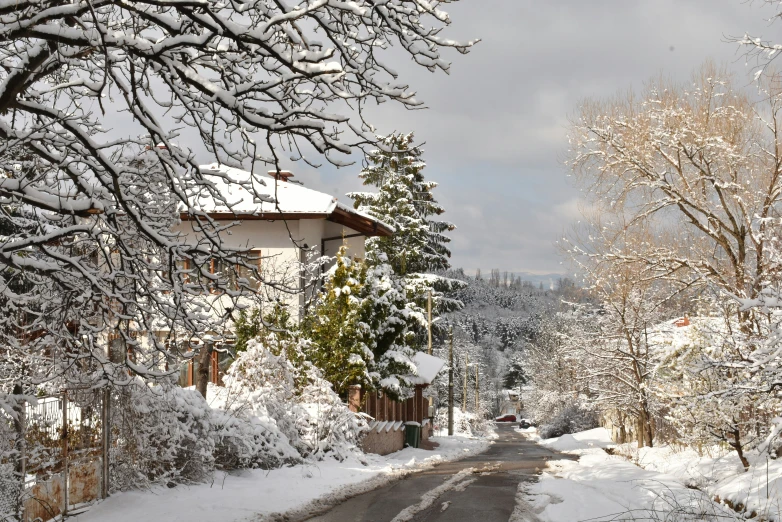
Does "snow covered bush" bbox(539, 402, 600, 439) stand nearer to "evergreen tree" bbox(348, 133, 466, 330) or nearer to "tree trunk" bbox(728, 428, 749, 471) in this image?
"evergreen tree" bbox(348, 133, 466, 330)

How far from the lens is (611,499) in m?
11.5

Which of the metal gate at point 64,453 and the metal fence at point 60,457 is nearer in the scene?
the metal fence at point 60,457

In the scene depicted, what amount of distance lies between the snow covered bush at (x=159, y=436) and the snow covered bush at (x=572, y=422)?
4015 cm

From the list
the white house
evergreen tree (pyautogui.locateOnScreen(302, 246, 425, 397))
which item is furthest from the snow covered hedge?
the white house

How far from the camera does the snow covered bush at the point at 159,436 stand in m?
10.9

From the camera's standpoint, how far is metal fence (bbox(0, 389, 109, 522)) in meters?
8.54

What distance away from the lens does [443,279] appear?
133 feet

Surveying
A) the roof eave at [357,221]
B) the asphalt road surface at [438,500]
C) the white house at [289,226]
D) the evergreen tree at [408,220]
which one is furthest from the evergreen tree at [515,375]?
the asphalt road surface at [438,500]

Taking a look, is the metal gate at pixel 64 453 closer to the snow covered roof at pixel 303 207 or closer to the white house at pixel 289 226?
the snow covered roof at pixel 303 207

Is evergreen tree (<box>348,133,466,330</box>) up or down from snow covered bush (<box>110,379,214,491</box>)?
up

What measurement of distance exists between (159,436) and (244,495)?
1657mm

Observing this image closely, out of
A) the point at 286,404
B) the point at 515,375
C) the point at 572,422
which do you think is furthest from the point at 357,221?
the point at 515,375

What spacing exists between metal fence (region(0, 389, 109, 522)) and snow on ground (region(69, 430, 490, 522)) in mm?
366

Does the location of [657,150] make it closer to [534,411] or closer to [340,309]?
[340,309]
